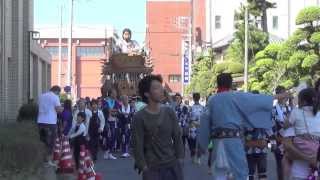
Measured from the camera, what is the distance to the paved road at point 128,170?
16.3m

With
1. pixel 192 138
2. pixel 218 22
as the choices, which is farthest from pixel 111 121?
pixel 218 22

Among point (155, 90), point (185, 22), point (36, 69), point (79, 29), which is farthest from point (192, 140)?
point (185, 22)

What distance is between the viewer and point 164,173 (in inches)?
303

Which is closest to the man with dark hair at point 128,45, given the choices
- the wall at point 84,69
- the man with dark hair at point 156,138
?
the man with dark hair at point 156,138

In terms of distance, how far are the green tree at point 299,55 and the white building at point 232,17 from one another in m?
48.7

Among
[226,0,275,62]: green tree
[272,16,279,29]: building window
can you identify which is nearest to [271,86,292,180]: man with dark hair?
[226,0,275,62]: green tree

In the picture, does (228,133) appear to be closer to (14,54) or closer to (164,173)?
(164,173)

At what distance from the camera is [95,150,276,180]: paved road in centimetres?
1628

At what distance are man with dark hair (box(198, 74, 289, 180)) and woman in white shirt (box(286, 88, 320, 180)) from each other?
13.8 inches

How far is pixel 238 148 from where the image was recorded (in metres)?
9.12

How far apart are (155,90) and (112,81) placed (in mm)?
23876

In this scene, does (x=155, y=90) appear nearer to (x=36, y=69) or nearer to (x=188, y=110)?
(x=188, y=110)

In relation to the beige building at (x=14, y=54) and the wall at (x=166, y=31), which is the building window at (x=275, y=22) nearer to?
the wall at (x=166, y=31)

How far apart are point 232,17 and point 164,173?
88.8 meters
